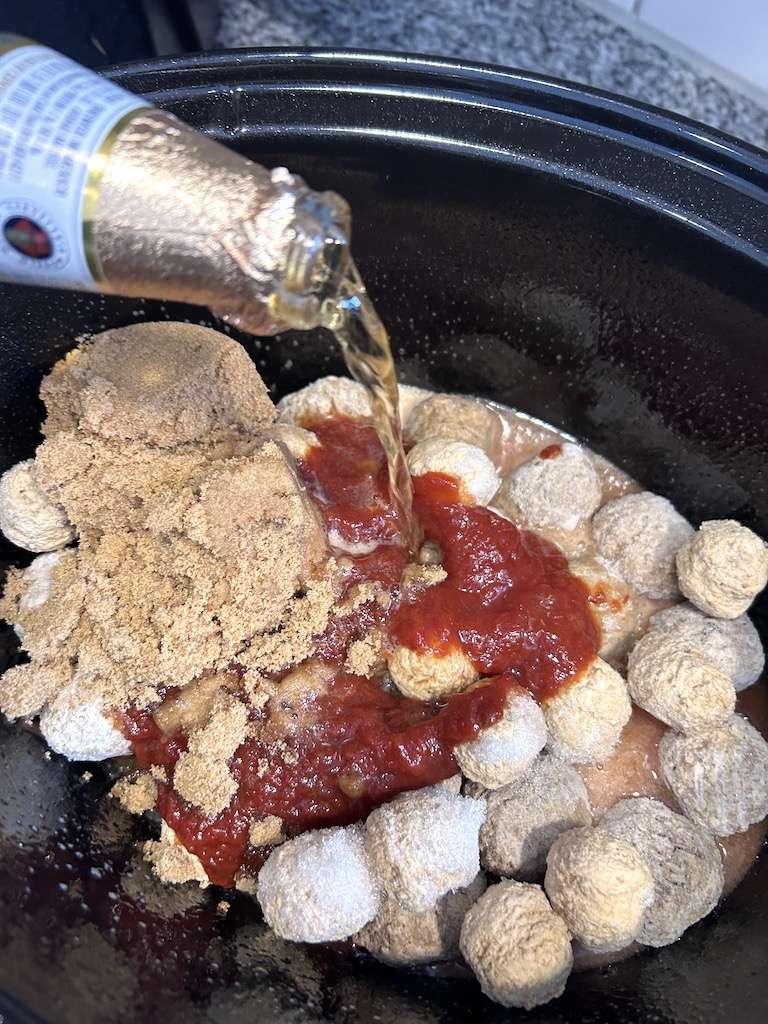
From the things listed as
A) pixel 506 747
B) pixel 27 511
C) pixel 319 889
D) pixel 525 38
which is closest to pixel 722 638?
pixel 506 747

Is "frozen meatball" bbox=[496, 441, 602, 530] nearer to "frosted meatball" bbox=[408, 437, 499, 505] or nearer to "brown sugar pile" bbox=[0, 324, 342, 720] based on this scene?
"frosted meatball" bbox=[408, 437, 499, 505]

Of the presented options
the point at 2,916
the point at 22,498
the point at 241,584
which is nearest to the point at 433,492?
the point at 241,584

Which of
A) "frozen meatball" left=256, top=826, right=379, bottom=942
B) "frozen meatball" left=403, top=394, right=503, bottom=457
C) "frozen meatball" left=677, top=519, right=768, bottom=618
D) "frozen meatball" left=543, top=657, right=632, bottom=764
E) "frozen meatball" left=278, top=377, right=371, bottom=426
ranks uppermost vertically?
"frozen meatball" left=677, top=519, right=768, bottom=618

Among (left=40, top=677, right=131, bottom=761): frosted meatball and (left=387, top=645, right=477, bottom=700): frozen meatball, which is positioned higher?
(left=387, top=645, right=477, bottom=700): frozen meatball

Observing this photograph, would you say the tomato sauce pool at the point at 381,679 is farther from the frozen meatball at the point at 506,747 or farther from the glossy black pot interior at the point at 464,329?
the glossy black pot interior at the point at 464,329

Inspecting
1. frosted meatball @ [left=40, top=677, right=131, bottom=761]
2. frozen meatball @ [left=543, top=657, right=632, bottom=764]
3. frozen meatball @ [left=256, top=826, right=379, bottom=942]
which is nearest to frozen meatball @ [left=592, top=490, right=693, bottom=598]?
frozen meatball @ [left=543, top=657, right=632, bottom=764]

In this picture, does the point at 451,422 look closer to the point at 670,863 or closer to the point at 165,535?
the point at 165,535
